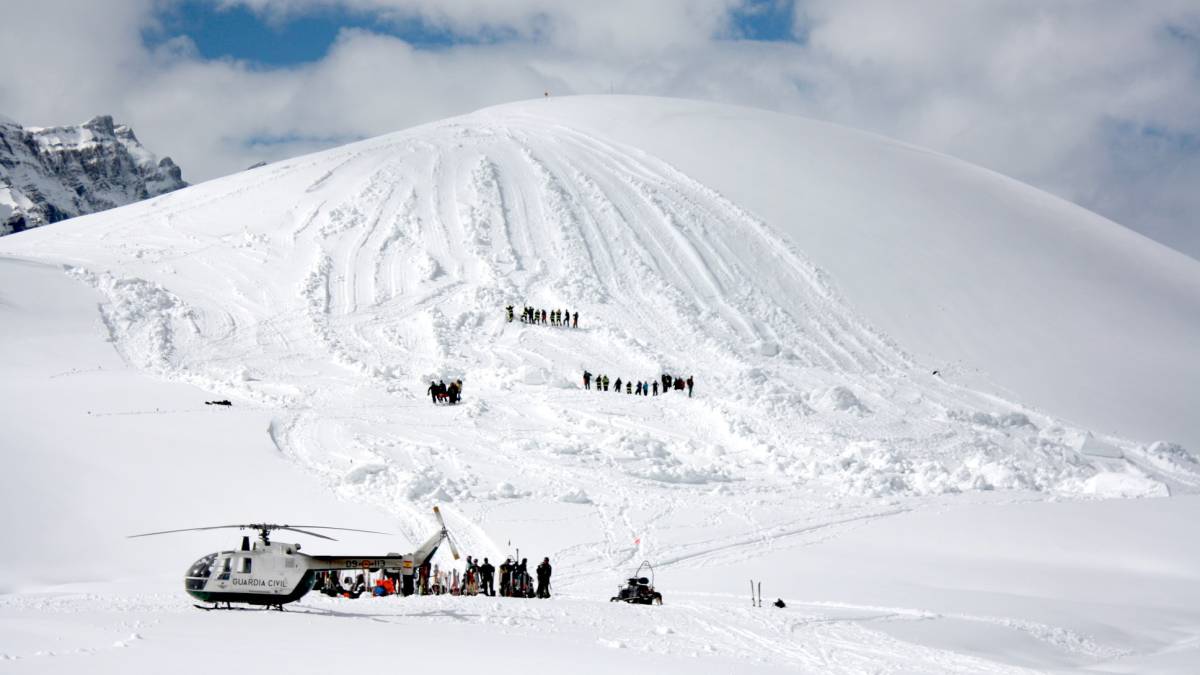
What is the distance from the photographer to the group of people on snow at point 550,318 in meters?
39.3

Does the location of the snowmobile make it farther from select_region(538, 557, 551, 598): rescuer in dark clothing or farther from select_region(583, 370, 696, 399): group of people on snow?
select_region(583, 370, 696, 399): group of people on snow

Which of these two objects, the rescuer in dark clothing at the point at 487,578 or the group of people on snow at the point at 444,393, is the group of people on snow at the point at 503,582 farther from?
the group of people on snow at the point at 444,393

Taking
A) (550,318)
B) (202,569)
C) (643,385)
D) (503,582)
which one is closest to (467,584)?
(503,582)

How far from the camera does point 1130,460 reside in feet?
104

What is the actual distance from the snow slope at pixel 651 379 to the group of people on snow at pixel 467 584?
1466 mm

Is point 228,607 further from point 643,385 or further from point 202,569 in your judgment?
point 643,385

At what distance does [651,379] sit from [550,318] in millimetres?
6421

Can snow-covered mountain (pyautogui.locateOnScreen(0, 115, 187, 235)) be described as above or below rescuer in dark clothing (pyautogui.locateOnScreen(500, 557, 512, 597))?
above

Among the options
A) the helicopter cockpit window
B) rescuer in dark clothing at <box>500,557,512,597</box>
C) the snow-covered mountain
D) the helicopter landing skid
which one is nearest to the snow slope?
the helicopter landing skid

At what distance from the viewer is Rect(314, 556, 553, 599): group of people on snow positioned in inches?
658

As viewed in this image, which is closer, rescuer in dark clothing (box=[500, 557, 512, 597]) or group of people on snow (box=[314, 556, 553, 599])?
group of people on snow (box=[314, 556, 553, 599])

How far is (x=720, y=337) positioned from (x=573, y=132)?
27534mm

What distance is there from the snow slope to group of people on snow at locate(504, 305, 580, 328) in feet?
2.43

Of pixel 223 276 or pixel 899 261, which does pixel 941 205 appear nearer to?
pixel 899 261
